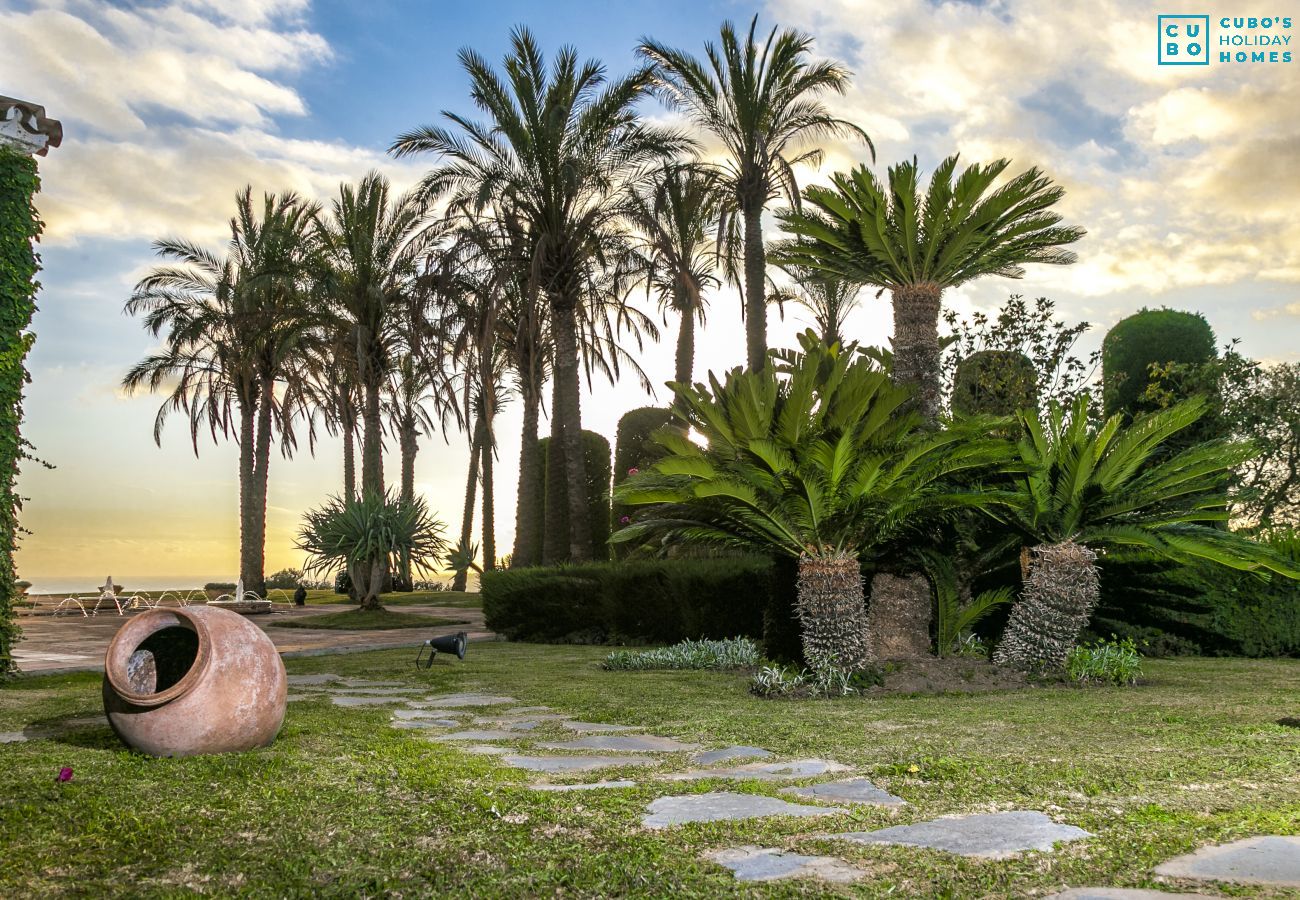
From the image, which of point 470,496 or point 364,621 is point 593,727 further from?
point 470,496

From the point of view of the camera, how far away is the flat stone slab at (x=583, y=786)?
4379 millimetres

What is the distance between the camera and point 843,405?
8.48 meters

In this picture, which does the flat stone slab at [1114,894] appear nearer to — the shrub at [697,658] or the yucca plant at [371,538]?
the shrub at [697,658]

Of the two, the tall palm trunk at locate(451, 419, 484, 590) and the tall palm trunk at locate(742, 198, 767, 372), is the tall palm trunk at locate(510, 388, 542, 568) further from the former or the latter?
the tall palm trunk at locate(451, 419, 484, 590)

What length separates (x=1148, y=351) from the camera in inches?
709

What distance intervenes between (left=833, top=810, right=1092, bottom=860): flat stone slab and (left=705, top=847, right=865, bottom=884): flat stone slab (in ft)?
0.97

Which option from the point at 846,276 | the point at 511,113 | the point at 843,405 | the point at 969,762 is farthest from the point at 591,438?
the point at 969,762

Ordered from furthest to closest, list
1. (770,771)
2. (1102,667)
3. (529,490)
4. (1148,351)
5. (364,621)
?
(529,490), (364,621), (1148,351), (1102,667), (770,771)

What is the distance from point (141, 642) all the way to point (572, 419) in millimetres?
14266

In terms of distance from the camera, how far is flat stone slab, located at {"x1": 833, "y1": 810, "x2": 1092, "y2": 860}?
3357mm

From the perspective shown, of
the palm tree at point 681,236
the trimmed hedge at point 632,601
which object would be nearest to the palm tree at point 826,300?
the palm tree at point 681,236

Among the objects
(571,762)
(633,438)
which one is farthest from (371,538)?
(571,762)

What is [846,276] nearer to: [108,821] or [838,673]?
[838,673]

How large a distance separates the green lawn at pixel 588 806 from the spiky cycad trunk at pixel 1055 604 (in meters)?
1.85
